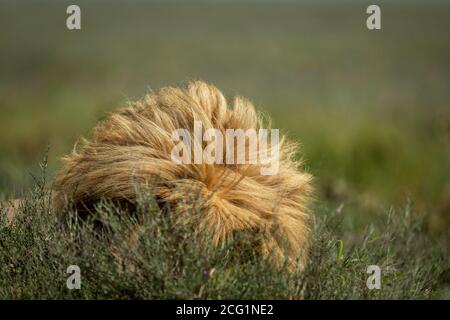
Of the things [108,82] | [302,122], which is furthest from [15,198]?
[108,82]

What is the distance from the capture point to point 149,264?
397 cm

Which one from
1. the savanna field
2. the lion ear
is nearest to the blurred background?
the savanna field

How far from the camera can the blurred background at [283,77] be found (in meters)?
12.2

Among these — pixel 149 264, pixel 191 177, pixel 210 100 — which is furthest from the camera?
pixel 210 100

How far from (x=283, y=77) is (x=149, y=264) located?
2345 centimetres

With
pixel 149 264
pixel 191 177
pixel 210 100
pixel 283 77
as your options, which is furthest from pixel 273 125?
pixel 283 77

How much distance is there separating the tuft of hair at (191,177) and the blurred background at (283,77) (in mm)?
496

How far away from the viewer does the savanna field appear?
4.07m

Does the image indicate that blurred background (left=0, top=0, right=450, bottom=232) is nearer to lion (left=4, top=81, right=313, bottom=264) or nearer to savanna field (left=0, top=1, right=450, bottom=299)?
savanna field (left=0, top=1, right=450, bottom=299)

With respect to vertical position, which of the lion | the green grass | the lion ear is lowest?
the green grass

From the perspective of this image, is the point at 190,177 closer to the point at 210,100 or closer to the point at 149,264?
the point at 149,264

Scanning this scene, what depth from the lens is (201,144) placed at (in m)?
4.18
